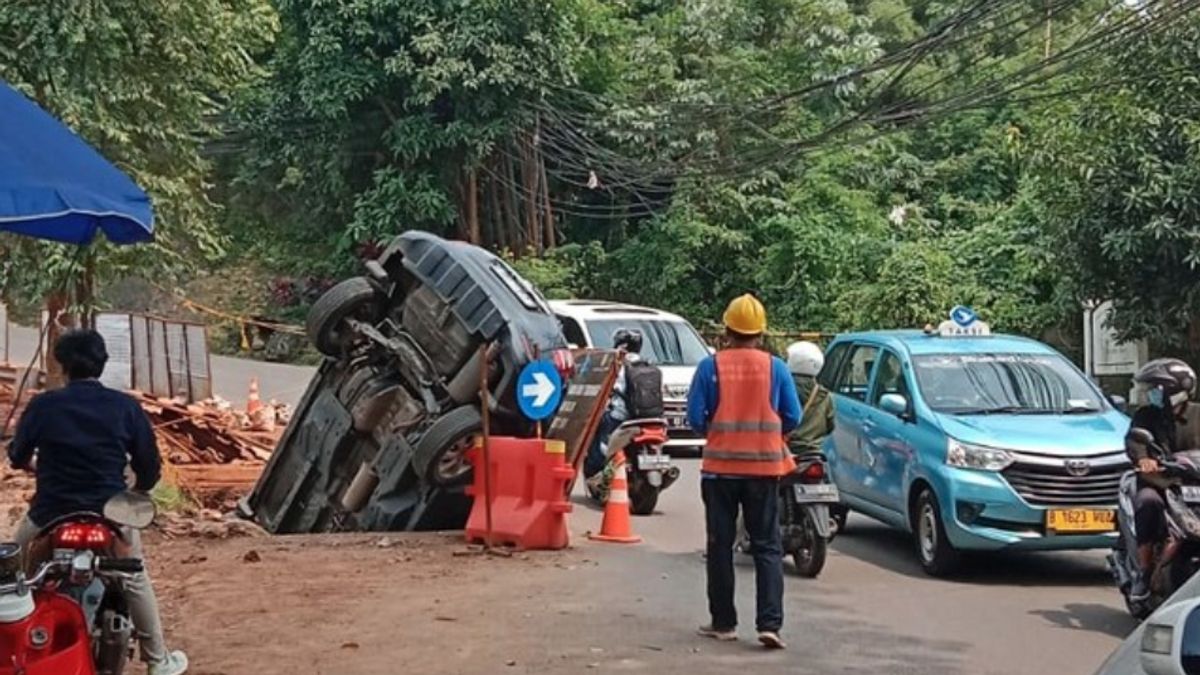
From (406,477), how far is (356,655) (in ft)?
13.9

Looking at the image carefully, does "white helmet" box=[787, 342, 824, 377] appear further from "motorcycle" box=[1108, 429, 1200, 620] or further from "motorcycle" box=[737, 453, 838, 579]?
"motorcycle" box=[1108, 429, 1200, 620]

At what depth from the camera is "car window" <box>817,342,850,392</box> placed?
1267 centimetres

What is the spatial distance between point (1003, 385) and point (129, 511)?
739cm

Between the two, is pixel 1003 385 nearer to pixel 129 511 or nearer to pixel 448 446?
pixel 448 446

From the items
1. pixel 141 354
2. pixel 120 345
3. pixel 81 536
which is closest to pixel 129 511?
pixel 81 536

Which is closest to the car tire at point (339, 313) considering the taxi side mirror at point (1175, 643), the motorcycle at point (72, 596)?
the motorcycle at point (72, 596)

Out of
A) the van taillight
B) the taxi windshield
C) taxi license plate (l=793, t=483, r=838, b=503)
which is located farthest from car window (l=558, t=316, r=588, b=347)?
the van taillight

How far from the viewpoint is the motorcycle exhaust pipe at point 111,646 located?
6230 mm

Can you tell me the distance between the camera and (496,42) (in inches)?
1210

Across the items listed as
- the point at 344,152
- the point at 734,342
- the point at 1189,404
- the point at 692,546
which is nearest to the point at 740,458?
the point at 734,342

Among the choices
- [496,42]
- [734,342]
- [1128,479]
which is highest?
[496,42]

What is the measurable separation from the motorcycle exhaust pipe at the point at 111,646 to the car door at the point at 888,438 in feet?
20.5

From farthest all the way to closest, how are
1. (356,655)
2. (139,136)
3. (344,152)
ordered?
(344,152)
(139,136)
(356,655)

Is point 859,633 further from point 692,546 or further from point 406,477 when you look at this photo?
point 406,477
